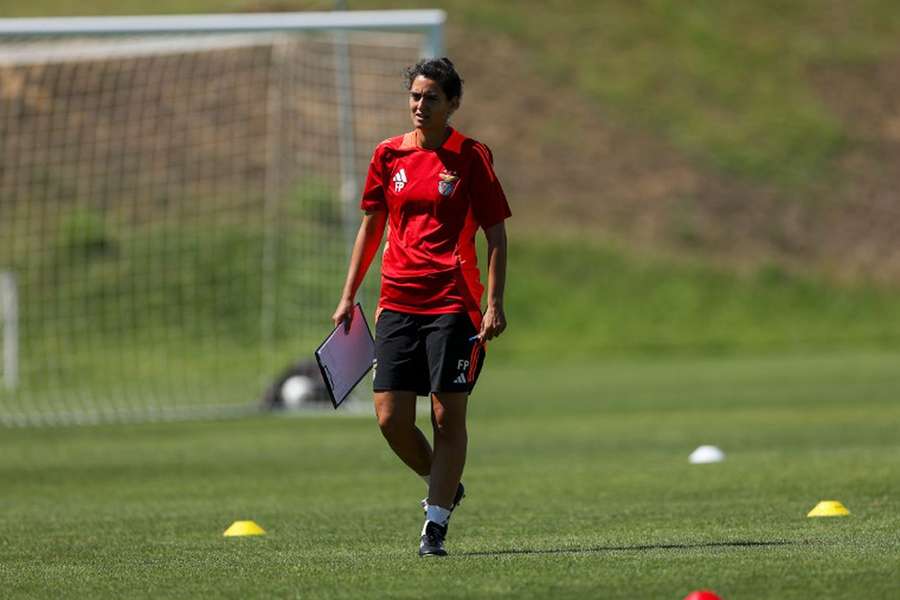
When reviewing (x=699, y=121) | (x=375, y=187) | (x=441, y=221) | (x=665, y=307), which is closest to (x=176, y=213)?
(x=665, y=307)

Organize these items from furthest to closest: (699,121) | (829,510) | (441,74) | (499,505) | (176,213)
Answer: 1. (699,121)
2. (176,213)
3. (499,505)
4. (829,510)
5. (441,74)

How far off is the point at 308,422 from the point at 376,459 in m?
5.16

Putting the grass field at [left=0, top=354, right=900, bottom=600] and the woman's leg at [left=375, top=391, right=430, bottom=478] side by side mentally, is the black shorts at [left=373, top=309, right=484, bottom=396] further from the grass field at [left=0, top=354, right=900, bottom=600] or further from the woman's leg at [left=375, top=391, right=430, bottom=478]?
the grass field at [left=0, top=354, right=900, bottom=600]

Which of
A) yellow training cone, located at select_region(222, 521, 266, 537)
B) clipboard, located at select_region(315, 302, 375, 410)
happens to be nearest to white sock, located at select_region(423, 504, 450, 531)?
clipboard, located at select_region(315, 302, 375, 410)

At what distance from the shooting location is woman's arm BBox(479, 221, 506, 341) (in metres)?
8.02

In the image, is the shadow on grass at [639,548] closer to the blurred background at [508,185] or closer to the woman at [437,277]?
the woman at [437,277]

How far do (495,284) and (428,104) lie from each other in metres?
0.86

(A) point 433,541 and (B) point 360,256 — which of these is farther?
(B) point 360,256

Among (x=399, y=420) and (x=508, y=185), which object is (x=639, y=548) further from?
(x=508, y=185)

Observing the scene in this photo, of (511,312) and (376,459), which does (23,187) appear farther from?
(376,459)

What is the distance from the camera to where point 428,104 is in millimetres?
8070

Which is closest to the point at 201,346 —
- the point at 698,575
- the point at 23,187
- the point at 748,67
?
the point at 23,187

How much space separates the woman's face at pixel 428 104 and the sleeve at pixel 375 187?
305 millimetres

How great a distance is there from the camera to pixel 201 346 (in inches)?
1275
